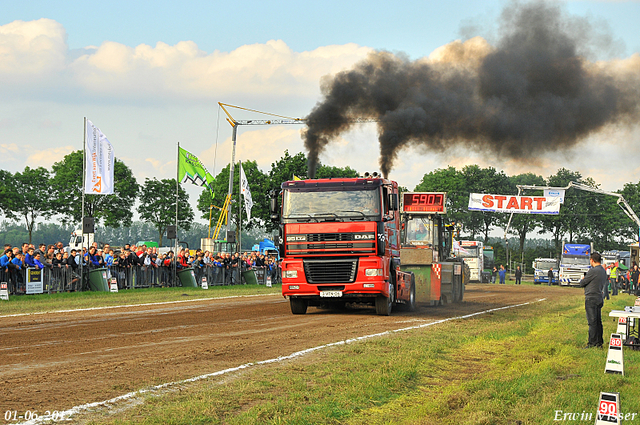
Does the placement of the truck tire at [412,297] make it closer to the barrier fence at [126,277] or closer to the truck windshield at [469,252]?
the barrier fence at [126,277]

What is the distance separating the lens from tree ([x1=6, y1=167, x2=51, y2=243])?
6944 centimetres

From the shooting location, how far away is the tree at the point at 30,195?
6944cm

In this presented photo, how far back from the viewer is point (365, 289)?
17016 mm

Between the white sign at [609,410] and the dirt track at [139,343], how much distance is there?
196 inches

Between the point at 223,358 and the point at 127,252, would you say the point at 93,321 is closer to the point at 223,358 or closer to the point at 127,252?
the point at 223,358

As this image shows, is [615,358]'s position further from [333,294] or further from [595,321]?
[333,294]

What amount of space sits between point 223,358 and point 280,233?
7492 mm

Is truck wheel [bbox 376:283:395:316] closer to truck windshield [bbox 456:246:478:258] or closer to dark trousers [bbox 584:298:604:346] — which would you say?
dark trousers [bbox 584:298:604:346]

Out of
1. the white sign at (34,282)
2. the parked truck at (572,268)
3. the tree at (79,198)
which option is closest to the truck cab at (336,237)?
the white sign at (34,282)

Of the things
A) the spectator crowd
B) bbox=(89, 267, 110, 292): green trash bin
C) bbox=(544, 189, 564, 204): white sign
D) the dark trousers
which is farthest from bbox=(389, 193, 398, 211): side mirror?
bbox=(544, 189, 564, 204): white sign

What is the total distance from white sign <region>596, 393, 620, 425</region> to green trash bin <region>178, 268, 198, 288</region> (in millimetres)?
27437

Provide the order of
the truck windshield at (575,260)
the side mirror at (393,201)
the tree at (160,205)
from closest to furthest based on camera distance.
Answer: the side mirror at (393,201), the truck windshield at (575,260), the tree at (160,205)

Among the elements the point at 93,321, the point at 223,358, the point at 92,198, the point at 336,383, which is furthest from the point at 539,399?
the point at 92,198

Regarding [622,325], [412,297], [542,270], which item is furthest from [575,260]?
[622,325]
